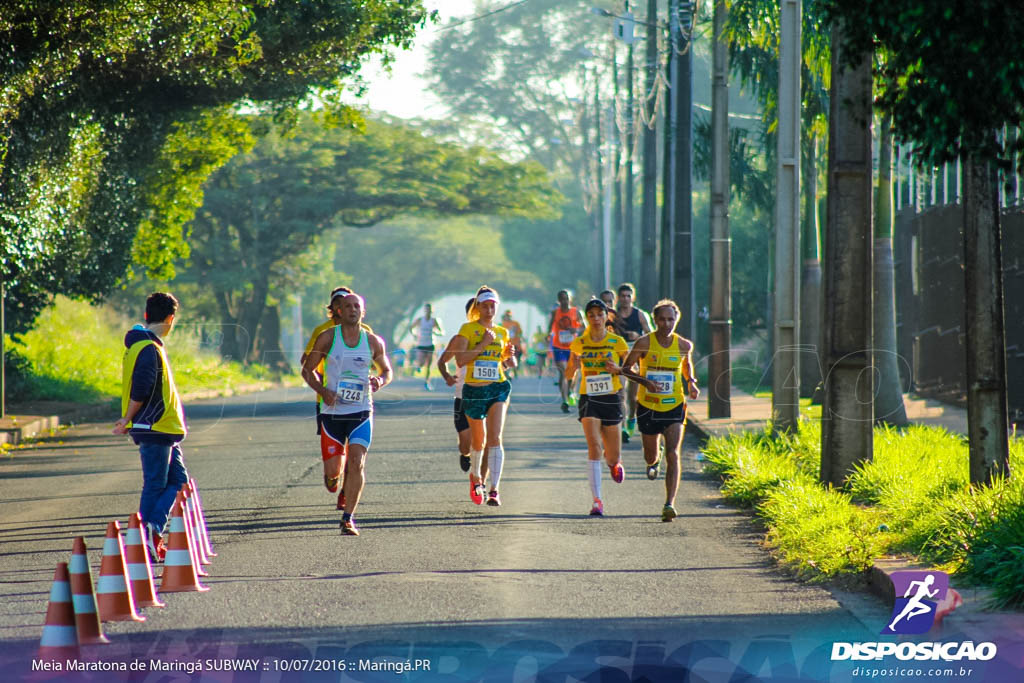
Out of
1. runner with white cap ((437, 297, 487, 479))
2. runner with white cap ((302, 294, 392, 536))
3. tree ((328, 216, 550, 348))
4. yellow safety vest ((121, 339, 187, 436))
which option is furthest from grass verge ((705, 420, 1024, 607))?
tree ((328, 216, 550, 348))

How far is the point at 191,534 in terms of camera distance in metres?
9.36

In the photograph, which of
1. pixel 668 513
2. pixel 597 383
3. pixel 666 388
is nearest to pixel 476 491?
pixel 597 383

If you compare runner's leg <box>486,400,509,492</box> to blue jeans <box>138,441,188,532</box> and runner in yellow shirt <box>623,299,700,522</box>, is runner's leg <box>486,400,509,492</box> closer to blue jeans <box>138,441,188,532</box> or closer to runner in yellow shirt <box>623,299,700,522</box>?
runner in yellow shirt <box>623,299,700,522</box>

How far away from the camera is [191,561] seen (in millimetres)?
8688

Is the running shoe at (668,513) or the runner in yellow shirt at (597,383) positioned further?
the runner in yellow shirt at (597,383)

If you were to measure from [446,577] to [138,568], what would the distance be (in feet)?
6.45

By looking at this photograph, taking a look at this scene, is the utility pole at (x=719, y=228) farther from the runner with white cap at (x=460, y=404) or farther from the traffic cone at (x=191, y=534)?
the traffic cone at (x=191, y=534)

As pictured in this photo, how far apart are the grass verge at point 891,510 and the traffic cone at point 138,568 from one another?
4122 mm

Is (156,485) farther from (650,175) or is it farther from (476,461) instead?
(650,175)

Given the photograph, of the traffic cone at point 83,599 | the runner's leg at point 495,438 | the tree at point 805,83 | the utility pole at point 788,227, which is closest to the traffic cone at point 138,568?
the traffic cone at point 83,599

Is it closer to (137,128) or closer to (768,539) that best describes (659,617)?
(768,539)

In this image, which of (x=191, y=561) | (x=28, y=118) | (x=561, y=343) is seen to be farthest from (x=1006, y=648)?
(x=28, y=118)

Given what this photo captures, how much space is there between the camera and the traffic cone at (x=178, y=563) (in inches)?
338

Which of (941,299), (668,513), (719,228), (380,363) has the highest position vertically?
(719,228)
